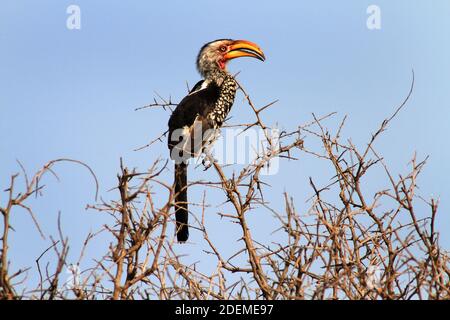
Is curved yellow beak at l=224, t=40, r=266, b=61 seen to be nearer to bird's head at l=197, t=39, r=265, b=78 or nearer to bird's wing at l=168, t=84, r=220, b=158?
bird's head at l=197, t=39, r=265, b=78

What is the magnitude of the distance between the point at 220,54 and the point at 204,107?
3.80ft

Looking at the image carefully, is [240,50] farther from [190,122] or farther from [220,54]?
[190,122]

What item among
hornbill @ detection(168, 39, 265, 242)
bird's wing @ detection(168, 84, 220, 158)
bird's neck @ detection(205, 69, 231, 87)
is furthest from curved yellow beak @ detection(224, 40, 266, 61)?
bird's wing @ detection(168, 84, 220, 158)

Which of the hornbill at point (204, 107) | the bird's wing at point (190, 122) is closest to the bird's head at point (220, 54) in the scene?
the hornbill at point (204, 107)

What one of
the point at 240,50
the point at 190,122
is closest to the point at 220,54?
the point at 240,50

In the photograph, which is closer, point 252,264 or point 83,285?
point 83,285

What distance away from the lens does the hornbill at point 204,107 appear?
6.43 m

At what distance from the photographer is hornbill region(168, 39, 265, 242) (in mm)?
6426

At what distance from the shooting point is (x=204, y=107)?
22.9 ft

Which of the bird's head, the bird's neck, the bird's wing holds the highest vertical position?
the bird's head
